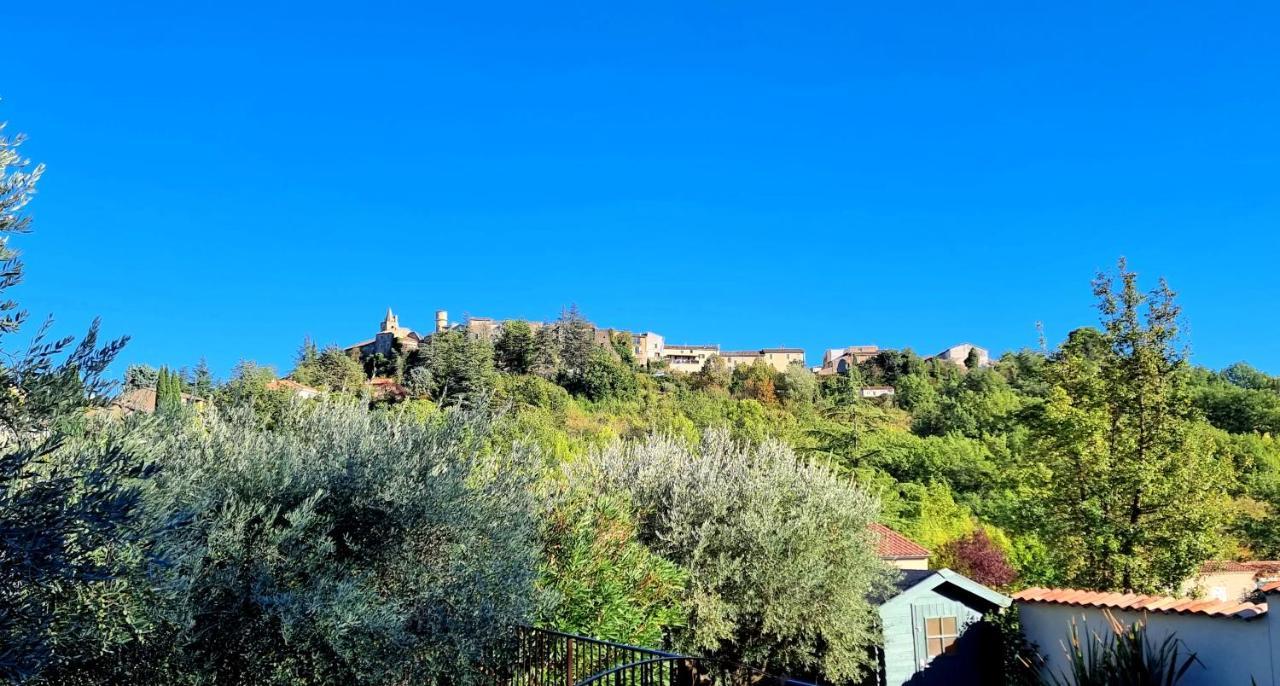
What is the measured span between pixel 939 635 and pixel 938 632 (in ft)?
0.25

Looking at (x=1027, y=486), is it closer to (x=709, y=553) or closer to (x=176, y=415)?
(x=709, y=553)

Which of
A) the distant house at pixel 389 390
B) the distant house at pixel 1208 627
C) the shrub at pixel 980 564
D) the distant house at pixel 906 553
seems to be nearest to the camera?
the distant house at pixel 1208 627

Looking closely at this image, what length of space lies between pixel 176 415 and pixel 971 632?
1626 cm

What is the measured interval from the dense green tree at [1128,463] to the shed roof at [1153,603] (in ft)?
9.14

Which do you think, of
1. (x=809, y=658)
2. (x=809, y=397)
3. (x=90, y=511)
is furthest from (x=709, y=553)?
(x=809, y=397)

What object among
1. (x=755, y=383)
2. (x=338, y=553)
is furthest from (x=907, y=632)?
(x=755, y=383)

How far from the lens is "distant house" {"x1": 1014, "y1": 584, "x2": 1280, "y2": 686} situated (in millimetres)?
8812

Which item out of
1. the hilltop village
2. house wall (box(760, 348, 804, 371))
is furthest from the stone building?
house wall (box(760, 348, 804, 371))

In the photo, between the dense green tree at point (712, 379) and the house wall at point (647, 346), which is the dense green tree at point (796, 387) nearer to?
the dense green tree at point (712, 379)

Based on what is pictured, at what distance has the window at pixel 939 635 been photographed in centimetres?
1730

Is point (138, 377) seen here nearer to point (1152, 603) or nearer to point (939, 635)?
point (1152, 603)

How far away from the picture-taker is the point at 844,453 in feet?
130

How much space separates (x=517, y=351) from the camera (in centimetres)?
7262

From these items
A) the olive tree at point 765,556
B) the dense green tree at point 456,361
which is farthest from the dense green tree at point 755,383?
the olive tree at point 765,556
